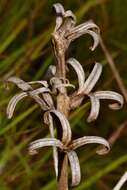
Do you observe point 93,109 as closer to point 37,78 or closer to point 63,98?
point 63,98

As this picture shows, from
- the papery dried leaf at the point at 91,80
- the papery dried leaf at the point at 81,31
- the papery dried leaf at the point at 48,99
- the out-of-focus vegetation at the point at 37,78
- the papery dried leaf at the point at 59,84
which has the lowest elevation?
the out-of-focus vegetation at the point at 37,78

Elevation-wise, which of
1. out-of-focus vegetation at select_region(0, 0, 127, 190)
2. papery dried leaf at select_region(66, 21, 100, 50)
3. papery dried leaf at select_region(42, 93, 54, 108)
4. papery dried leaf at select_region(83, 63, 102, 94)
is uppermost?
papery dried leaf at select_region(66, 21, 100, 50)

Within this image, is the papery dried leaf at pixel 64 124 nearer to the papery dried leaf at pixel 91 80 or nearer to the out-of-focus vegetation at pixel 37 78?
the papery dried leaf at pixel 91 80

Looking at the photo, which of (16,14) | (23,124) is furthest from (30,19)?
(23,124)

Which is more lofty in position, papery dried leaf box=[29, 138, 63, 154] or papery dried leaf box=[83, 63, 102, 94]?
papery dried leaf box=[83, 63, 102, 94]

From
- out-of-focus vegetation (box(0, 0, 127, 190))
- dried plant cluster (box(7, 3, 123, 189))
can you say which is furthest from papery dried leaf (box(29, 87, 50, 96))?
out-of-focus vegetation (box(0, 0, 127, 190))

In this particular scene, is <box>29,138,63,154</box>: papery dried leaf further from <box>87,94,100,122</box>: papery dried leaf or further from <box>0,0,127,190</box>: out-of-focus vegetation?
<box>0,0,127,190</box>: out-of-focus vegetation

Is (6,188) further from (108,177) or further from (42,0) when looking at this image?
(42,0)

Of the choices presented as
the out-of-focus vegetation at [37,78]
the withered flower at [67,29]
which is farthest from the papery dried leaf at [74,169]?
the out-of-focus vegetation at [37,78]

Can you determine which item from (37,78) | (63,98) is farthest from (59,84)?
(37,78)
